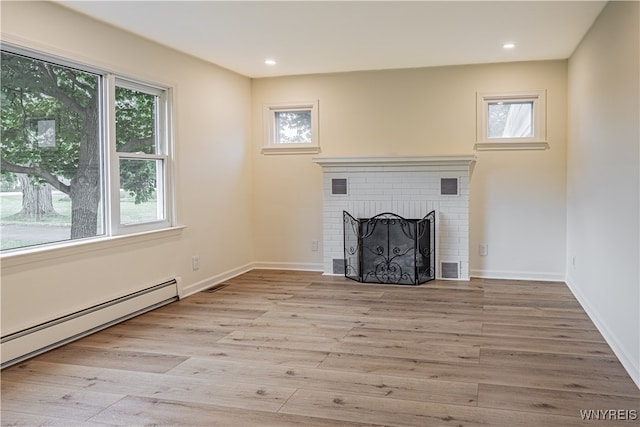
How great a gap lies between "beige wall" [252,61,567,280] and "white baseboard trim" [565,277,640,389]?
3.48ft

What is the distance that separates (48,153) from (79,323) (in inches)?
47.0

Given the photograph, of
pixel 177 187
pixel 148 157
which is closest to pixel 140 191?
pixel 148 157

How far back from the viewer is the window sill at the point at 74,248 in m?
3.24

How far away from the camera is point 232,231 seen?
19.7 ft

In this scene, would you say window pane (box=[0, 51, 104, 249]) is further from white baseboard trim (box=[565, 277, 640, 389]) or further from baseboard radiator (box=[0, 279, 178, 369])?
white baseboard trim (box=[565, 277, 640, 389])

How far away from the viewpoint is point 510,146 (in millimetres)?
5695

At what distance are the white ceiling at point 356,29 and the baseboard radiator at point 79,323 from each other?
7.02 ft

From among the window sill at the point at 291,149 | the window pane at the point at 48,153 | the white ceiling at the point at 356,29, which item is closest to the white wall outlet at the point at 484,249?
the white ceiling at the point at 356,29

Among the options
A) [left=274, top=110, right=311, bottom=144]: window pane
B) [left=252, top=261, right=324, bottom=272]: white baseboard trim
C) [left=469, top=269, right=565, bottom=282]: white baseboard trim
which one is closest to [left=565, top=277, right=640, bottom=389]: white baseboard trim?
[left=469, top=269, right=565, bottom=282]: white baseboard trim

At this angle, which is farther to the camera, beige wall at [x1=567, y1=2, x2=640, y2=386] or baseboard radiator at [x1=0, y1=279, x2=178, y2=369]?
baseboard radiator at [x1=0, y1=279, x2=178, y2=369]

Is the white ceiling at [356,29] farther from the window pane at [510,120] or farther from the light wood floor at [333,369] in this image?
the light wood floor at [333,369]

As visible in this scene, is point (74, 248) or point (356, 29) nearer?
point (74, 248)

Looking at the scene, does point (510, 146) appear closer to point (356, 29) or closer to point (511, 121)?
point (511, 121)

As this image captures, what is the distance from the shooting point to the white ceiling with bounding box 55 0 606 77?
3.73m
